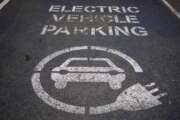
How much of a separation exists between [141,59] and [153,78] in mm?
819

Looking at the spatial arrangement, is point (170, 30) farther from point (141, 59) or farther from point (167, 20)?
point (141, 59)

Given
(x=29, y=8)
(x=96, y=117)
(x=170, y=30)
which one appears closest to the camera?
(x=96, y=117)

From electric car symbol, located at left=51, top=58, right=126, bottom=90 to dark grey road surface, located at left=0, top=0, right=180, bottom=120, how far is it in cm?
13

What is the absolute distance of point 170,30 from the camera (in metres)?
7.60

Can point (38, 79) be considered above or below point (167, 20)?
above

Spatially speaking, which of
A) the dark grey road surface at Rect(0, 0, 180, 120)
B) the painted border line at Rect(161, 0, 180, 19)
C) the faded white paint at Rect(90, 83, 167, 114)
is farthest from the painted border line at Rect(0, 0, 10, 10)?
the faded white paint at Rect(90, 83, 167, 114)

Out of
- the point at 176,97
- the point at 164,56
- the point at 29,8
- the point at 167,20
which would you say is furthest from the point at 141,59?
the point at 29,8

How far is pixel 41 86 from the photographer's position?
16.6 feet

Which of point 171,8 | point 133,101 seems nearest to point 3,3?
point 171,8

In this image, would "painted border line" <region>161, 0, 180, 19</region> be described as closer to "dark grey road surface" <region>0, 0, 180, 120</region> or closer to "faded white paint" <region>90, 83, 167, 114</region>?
"dark grey road surface" <region>0, 0, 180, 120</region>

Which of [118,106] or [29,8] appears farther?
[29,8]

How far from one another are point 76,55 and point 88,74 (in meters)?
0.90

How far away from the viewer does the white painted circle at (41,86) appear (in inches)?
178

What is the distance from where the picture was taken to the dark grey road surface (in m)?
4.43
